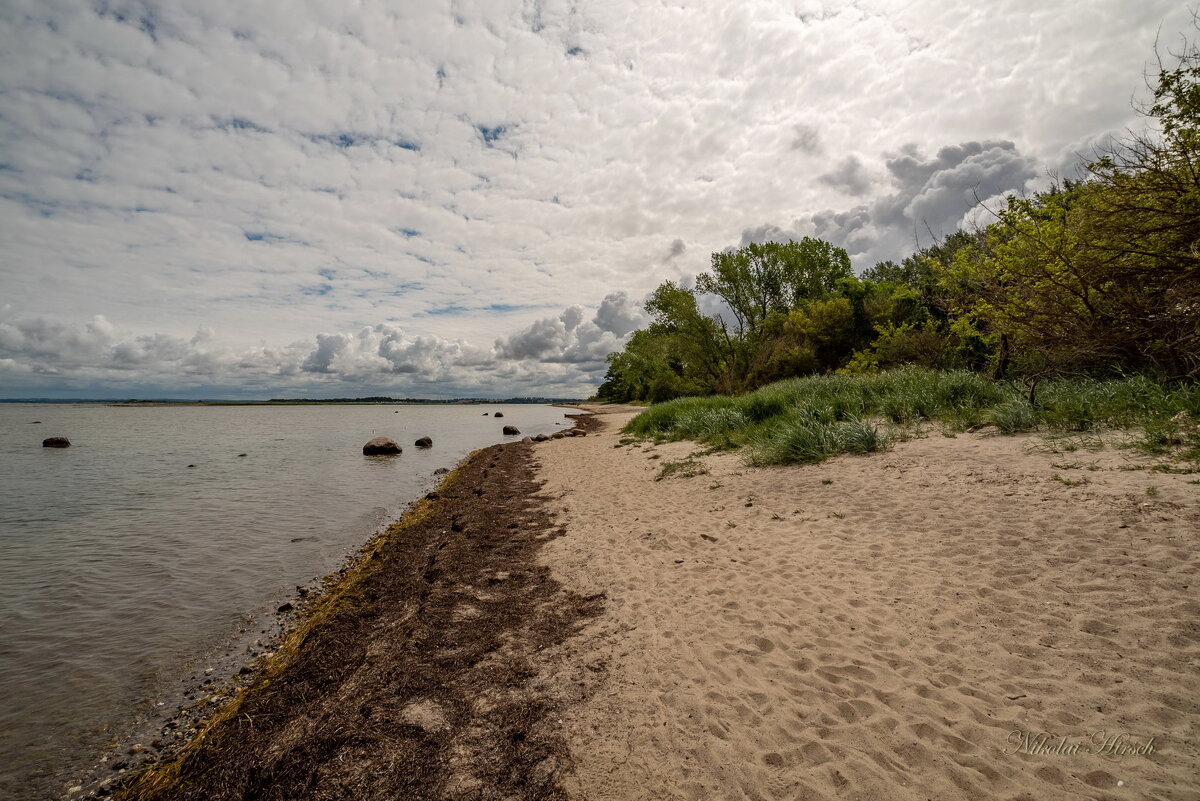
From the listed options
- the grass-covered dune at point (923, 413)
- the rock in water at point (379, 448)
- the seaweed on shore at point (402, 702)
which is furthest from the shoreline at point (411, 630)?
the rock in water at point (379, 448)

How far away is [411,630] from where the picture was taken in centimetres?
559

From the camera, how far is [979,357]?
850 inches

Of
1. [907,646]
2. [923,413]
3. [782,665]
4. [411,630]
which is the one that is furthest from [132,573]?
[923,413]

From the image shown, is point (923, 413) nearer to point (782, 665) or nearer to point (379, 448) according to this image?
point (782, 665)

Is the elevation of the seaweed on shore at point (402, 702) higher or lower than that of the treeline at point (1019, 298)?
lower

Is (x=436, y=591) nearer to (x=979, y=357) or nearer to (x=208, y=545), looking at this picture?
(x=208, y=545)

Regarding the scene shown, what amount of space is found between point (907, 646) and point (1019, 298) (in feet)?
40.1

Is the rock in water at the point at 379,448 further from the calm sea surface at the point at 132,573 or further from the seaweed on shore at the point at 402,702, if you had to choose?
the seaweed on shore at the point at 402,702

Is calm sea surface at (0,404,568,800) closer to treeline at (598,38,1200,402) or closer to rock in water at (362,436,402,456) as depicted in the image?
rock in water at (362,436,402,456)

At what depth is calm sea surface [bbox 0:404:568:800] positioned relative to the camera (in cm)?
438

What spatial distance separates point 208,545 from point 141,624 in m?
3.58

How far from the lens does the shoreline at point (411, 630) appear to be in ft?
11.9

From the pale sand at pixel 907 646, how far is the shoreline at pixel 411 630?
59cm

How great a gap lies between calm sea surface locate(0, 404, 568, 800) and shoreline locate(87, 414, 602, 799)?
2.32ft
